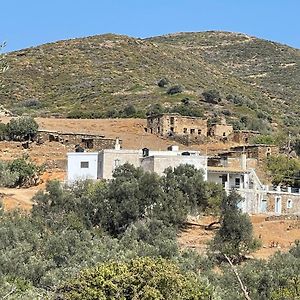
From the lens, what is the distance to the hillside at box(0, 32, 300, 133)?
66500 millimetres

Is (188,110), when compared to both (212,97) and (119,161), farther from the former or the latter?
(119,161)

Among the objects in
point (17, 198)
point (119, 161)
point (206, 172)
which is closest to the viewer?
point (17, 198)

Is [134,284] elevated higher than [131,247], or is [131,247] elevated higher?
[131,247]

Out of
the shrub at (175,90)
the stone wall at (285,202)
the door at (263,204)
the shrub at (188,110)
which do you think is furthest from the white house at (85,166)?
the shrub at (175,90)

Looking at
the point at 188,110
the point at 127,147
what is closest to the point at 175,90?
the point at 188,110

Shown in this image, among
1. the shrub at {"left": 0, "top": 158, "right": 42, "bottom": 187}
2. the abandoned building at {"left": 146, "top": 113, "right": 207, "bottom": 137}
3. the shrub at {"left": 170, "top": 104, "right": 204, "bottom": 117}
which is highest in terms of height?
the shrub at {"left": 170, "top": 104, "right": 204, "bottom": 117}

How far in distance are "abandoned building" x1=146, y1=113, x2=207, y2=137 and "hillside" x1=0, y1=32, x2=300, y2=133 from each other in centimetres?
542

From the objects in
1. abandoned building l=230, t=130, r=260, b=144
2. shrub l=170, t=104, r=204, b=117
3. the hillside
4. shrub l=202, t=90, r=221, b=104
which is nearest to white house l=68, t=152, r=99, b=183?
abandoned building l=230, t=130, r=260, b=144

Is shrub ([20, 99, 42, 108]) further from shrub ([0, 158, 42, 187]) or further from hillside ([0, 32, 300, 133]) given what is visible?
shrub ([0, 158, 42, 187])

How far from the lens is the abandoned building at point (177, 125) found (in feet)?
174

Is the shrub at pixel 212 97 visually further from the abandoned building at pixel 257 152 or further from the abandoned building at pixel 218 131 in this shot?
the abandoned building at pixel 257 152

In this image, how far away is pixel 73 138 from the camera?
50125mm

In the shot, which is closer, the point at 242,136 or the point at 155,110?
the point at 242,136

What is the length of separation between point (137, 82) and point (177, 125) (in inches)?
951
